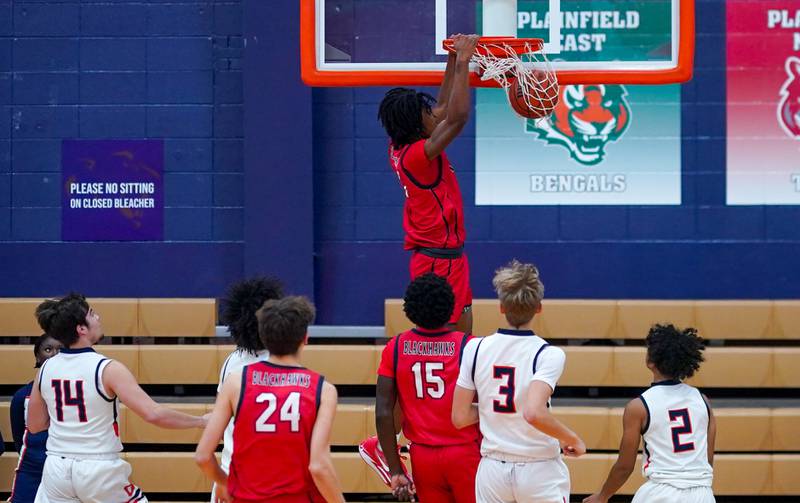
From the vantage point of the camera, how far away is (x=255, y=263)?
338 inches

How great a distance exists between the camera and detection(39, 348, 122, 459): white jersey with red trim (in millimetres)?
4938

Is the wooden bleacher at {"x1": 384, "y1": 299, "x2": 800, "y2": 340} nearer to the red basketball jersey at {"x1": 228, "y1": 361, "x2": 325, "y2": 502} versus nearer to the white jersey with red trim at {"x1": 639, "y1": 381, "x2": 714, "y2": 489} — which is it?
the white jersey with red trim at {"x1": 639, "y1": 381, "x2": 714, "y2": 489}

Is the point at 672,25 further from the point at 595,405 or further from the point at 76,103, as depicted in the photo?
the point at 76,103

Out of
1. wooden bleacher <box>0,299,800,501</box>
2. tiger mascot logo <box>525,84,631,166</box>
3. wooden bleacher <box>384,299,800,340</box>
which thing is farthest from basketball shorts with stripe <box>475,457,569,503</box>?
tiger mascot logo <box>525,84,631,166</box>

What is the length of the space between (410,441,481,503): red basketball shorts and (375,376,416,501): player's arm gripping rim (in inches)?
4.8

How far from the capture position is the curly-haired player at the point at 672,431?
15.9 ft

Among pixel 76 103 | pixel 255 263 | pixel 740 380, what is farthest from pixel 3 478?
pixel 740 380

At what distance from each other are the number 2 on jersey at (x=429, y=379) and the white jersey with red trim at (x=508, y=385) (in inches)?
8.2

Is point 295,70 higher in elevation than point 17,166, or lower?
higher

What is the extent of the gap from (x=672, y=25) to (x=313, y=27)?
1.84 meters

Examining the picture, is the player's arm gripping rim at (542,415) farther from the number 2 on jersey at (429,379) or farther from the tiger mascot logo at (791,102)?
the tiger mascot logo at (791,102)

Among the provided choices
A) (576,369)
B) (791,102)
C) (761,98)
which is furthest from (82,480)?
(791,102)

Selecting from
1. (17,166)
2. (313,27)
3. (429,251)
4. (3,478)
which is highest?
(313,27)

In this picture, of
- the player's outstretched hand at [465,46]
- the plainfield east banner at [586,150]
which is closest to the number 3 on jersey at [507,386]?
the player's outstretched hand at [465,46]
